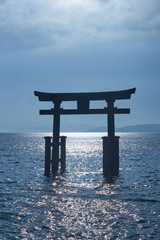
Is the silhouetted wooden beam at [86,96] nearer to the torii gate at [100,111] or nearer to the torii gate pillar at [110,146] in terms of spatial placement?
the torii gate at [100,111]

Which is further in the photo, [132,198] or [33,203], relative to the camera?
[132,198]

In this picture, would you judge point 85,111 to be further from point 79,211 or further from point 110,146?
point 79,211

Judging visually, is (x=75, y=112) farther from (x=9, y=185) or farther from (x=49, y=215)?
(x=49, y=215)

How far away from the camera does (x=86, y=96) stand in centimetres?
1457

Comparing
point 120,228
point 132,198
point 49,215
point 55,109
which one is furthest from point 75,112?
point 120,228

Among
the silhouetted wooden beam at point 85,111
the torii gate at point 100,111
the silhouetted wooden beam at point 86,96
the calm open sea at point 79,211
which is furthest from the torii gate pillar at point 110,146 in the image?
the calm open sea at point 79,211

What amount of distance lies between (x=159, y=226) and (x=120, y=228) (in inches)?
45.8

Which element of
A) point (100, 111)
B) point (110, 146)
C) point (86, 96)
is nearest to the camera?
point (110, 146)

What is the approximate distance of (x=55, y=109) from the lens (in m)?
15.2

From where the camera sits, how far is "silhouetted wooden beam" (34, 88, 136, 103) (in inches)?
557

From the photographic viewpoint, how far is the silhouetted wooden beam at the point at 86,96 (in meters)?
14.1

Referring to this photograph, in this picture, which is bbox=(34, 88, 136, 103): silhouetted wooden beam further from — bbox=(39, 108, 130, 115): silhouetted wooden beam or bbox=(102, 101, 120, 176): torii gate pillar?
bbox=(39, 108, 130, 115): silhouetted wooden beam

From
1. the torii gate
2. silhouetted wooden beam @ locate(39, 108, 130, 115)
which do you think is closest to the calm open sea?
the torii gate

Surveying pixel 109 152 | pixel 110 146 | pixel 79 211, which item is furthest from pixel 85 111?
pixel 79 211
